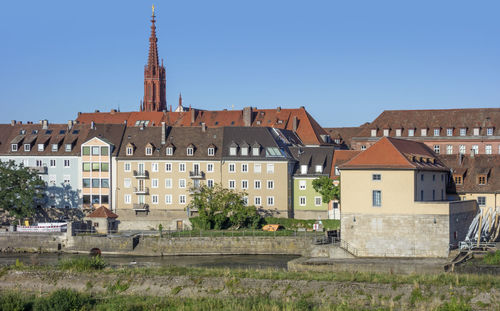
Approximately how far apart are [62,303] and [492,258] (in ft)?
103

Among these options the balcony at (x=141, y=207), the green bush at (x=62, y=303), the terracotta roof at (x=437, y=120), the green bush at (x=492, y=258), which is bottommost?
the green bush at (x=62, y=303)

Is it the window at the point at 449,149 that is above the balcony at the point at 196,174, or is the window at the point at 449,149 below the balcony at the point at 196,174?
above

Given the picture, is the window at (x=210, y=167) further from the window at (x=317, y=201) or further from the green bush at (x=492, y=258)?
the green bush at (x=492, y=258)

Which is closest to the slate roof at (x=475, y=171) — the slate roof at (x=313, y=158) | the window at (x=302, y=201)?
the slate roof at (x=313, y=158)

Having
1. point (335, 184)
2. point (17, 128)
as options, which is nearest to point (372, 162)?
point (335, 184)

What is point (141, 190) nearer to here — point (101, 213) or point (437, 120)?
point (101, 213)

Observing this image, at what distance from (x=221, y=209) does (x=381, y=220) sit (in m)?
23.9

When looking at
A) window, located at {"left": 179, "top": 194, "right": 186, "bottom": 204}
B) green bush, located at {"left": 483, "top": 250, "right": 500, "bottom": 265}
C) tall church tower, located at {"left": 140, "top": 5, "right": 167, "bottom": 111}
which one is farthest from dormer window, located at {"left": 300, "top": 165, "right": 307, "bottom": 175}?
tall church tower, located at {"left": 140, "top": 5, "right": 167, "bottom": 111}

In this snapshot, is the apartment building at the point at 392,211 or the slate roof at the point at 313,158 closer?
the apartment building at the point at 392,211

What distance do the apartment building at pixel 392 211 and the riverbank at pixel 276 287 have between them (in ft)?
39.9

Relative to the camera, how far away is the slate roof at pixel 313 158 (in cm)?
8950

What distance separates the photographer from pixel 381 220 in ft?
211

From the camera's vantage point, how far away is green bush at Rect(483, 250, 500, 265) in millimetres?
59875

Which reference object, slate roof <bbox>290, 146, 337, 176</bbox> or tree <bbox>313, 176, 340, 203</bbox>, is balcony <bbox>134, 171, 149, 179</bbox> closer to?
slate roof <bbox>290, 146, 337, 176</bbox>
